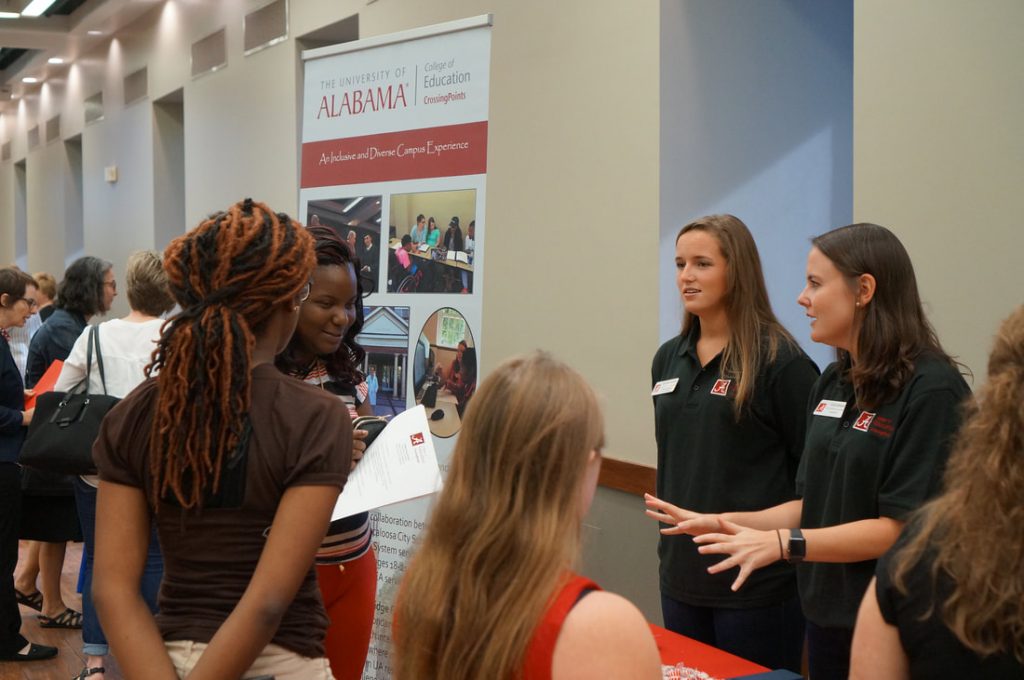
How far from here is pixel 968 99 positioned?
2.53 metres

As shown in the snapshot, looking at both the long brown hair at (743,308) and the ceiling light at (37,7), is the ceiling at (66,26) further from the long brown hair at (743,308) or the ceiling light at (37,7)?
the long brown hair at (743,308)

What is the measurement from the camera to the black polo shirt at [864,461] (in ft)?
5.85

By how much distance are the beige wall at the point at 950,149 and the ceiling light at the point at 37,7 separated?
280 inches

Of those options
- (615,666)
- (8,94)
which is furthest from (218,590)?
(8,94)

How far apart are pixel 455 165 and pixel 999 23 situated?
1611mm

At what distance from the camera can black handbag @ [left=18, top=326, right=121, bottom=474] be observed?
3018mm

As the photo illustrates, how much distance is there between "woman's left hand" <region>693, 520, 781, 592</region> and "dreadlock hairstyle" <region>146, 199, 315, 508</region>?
824mm

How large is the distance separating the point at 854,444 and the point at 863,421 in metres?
0.05

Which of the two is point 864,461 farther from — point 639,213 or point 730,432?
point 639,213

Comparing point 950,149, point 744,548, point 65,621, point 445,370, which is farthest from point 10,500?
point 950,149

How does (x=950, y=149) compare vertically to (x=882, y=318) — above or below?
above

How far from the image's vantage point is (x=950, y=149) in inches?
101

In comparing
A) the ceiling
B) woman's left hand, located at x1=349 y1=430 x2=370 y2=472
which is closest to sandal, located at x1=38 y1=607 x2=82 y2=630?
woman's left hand, located at x1=349 y1=430 x2=370 y2=472

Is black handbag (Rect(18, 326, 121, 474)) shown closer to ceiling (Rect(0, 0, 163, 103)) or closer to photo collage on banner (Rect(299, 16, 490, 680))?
photo collage on banner (Rect(299, 16, 490, 680))
